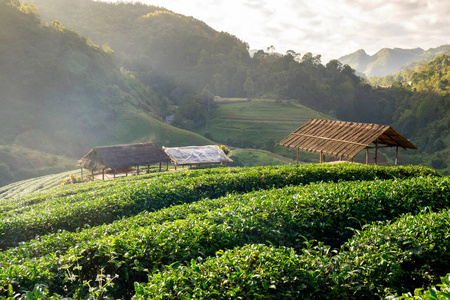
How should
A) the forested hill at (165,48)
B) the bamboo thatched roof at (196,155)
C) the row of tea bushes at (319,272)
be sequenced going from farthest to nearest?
the forested hill at (165,48) < the bamboo thatched roof at (196,155) < the row of tea bushes at (319,272)

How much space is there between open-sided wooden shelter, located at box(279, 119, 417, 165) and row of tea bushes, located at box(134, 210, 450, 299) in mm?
15840

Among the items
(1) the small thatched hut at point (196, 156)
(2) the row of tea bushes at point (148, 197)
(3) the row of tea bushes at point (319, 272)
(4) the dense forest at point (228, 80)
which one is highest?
(4) the dense forest at point (228, 80)

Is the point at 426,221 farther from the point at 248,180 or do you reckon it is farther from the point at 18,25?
the point at 18,25

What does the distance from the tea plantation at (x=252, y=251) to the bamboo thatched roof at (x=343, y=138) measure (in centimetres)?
1186

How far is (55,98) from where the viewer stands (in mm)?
57531

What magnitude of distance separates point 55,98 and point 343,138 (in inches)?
2031

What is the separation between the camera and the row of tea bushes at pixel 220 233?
5156 mm

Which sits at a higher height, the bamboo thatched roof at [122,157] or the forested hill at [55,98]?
the forested hill at [55,98]

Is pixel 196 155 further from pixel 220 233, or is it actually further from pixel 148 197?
pixel 220 233

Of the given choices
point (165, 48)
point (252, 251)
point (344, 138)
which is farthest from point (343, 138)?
point (165, 48)

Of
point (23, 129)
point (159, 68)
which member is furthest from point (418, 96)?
point (23, 129)

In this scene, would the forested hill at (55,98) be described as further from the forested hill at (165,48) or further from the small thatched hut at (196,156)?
the forested hill at (165,48)

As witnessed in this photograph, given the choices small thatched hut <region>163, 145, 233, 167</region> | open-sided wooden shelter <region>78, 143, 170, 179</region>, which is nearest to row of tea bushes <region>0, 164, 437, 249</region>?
open-sided wooden shelter <region>78, 143, 170, 179</region>

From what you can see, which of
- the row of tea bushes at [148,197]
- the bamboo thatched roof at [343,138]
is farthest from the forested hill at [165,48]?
the row of tea bushes at [148,197]
